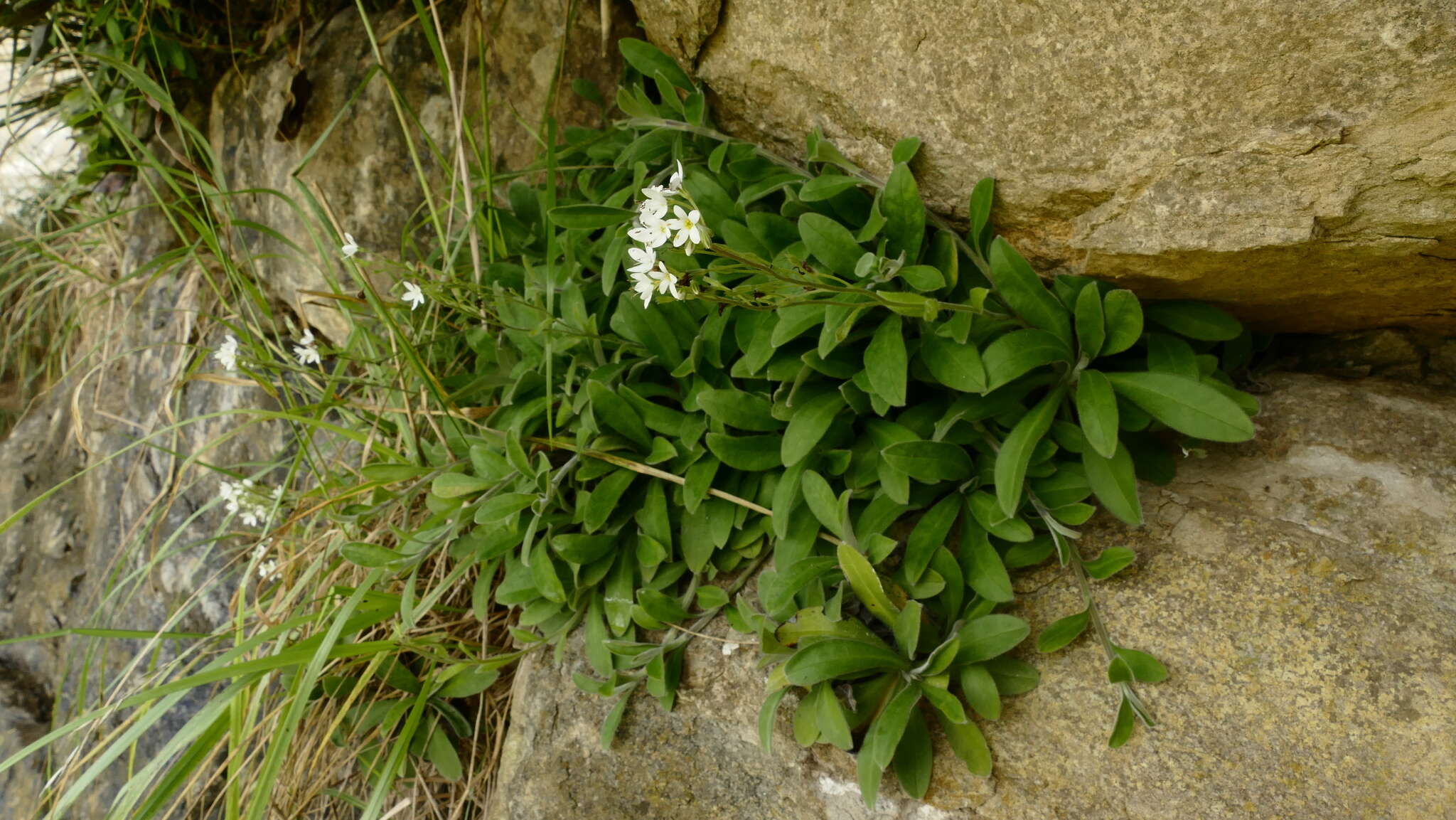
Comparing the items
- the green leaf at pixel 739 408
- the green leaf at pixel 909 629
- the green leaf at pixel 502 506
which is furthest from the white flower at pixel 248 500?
the green leaf at pixel 909 629

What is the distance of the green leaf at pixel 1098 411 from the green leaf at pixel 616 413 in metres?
1.03

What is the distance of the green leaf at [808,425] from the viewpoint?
2035 millimetres

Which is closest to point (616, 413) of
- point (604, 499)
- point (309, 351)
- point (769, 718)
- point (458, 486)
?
point (604, 499)

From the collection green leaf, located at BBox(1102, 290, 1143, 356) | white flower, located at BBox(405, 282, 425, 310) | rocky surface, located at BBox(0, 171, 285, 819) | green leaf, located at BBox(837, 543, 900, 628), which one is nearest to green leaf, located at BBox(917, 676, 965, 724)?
green leaf, located at BBox(837, 543, 900, 628)

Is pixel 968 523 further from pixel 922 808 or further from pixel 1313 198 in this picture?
pixel 1313 198

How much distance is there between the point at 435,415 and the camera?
2.67 metres

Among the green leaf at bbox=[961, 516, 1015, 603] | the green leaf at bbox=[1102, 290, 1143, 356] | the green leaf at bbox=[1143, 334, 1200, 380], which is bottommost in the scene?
the green leaf at bbox=[961, 516, 1015, 603]

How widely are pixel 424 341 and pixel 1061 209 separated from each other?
5.93ft

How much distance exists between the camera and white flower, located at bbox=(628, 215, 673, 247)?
1768 mm

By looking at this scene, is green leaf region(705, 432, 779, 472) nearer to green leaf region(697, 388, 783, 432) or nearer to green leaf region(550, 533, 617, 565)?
green leaf region(697, 388, 783, 432)

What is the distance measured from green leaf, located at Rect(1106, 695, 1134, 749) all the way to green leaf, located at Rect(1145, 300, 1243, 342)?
0.83m

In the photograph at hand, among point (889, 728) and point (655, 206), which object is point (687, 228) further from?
point (889, 728)

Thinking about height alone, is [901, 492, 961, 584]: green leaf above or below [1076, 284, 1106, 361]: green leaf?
below

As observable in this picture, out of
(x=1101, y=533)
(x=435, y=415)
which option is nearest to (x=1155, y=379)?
(x=1101, y=533)
